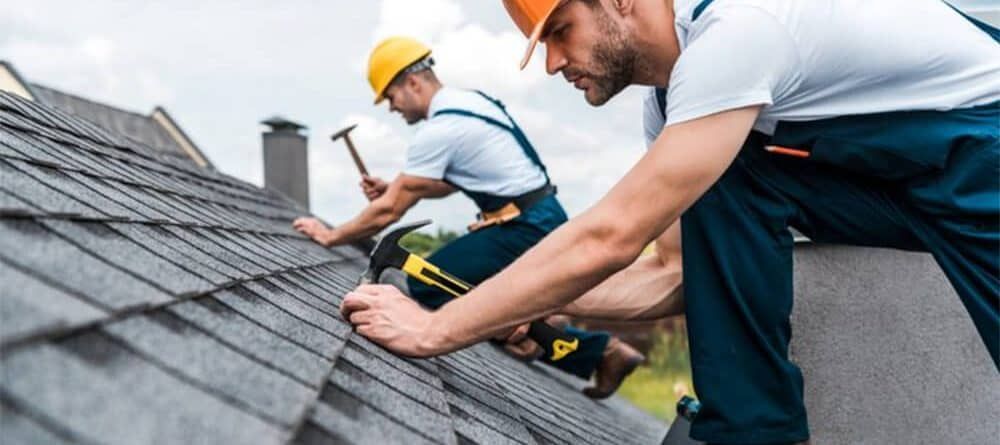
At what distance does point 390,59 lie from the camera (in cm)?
507

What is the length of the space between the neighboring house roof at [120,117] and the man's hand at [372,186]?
9.21 metres

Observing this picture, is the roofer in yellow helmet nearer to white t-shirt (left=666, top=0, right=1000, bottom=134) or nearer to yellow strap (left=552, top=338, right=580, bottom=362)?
yellow strap (left=552, top=338, right=580, bottom=362)

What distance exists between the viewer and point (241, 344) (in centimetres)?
135

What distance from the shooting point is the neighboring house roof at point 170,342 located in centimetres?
92

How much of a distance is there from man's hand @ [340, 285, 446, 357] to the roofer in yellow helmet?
2138mm

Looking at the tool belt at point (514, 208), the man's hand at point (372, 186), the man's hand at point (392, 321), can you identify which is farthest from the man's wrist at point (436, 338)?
the man's hand at point (372, 186)

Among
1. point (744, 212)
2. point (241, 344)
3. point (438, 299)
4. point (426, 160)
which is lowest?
point (438, 299)

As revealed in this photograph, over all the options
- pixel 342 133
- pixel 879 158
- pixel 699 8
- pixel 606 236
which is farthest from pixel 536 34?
pixel 342 133

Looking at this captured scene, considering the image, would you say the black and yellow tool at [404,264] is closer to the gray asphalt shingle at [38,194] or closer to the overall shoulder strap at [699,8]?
the gray asphalt shingle at [38,194]

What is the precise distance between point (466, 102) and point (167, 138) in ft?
58.2

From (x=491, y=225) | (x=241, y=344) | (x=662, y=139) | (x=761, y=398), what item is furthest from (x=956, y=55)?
(x=491, y=225)

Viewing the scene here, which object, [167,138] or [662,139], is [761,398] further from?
[167,138]

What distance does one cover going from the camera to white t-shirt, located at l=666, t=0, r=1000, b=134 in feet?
5.83

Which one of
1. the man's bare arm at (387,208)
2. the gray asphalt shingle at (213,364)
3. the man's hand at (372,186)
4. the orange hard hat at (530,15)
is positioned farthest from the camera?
the man's hand at (372,186)
